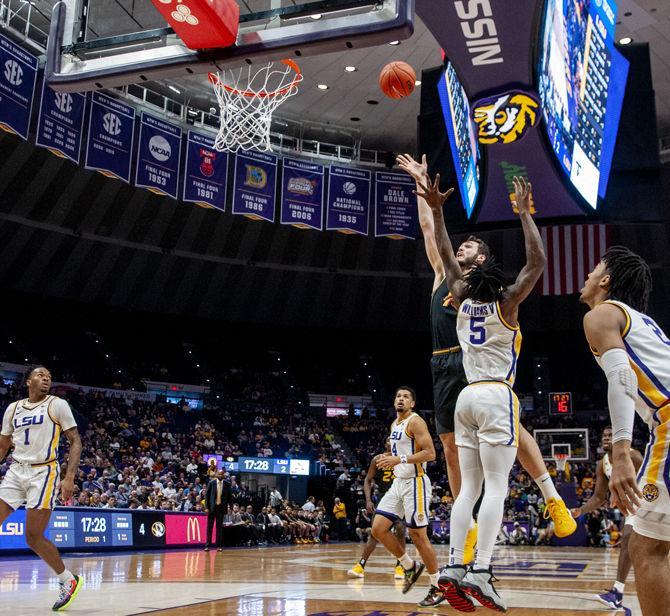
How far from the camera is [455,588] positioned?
Result: 4.07m

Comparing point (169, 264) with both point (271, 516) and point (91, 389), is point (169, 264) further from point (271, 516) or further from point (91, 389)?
point (271, 516)

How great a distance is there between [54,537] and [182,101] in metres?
14.8

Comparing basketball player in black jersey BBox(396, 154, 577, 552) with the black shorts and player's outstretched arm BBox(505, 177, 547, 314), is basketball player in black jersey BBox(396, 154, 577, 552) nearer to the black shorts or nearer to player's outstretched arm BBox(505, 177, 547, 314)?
the black shorts

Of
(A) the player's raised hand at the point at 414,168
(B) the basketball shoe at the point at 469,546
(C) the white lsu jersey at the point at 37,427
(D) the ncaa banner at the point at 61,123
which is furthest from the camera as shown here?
(D) the ncaa banner at the point at 61,123

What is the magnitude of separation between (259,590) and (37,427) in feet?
8.56

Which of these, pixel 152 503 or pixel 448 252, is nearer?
pixel 448 252

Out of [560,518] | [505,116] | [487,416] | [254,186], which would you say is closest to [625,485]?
[487,416]

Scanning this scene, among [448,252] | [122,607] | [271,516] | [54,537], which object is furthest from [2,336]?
[448,252]

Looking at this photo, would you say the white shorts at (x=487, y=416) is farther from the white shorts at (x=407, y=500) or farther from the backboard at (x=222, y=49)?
the white shorts at (x=407, y=500)

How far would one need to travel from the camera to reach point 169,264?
30.4 metres

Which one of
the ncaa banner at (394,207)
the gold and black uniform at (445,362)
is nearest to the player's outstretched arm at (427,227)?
the gold and black uniform at (445,362)

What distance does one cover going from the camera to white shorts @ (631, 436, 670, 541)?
3.12m

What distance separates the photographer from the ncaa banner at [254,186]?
71.3 ft

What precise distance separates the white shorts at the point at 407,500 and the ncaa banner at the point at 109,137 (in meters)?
13.3
